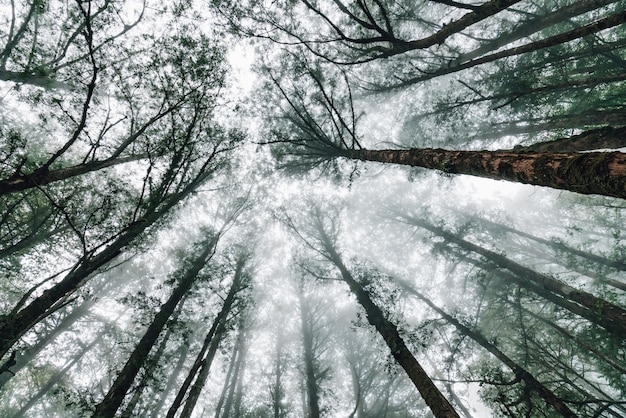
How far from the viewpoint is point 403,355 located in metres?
5.78

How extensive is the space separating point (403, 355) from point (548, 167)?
5.12m

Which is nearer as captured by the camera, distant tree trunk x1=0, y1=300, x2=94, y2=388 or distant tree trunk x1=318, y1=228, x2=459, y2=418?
distant tree trunk x1=318, y1=228, x2=459, y2=418

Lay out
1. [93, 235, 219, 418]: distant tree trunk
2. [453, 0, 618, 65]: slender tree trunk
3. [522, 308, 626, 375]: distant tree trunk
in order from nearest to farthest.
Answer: [93, 235, 219, 418]: distant tree trunk, [522, 308, 626, 375]: distant tree trunk, [453, 0, 618, 65]: slender tree trunk

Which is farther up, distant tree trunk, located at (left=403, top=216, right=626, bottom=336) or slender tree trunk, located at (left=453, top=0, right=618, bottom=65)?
slender tree trunk, located at (left=453, top=0, right=618, bottom=65)

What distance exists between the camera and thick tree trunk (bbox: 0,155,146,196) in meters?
3.43

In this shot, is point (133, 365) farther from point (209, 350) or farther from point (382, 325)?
point (382, 325)

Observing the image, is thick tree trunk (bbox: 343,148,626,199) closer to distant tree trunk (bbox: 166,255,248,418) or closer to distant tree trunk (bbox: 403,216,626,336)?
distant tree trunk (bbox: 166,255,248,418)

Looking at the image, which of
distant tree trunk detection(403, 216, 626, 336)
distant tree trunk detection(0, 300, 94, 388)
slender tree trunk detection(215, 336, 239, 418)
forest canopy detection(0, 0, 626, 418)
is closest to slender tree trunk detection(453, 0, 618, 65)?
forest canopy detection(0, 0, 626, 418)

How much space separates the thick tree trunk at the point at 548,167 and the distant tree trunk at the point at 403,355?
Result: 389 centimetres

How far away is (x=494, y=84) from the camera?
8.73 m

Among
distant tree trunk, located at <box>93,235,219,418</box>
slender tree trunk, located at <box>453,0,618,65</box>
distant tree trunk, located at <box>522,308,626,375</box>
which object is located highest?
slender tree trunk, located at <box>453,0,618,65</box>

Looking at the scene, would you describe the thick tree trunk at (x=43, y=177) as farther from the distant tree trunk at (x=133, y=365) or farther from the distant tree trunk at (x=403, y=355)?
the distant tree trunk at (x=403, y=355)

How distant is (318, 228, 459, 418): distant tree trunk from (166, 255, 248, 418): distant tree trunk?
374cm

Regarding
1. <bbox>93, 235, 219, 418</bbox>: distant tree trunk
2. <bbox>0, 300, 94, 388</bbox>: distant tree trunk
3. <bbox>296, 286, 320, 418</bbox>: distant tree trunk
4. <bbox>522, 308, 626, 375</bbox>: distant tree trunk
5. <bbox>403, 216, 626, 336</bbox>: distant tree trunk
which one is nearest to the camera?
<bbox>93, 235, 219, 418</bbox>: distant tree trunk
